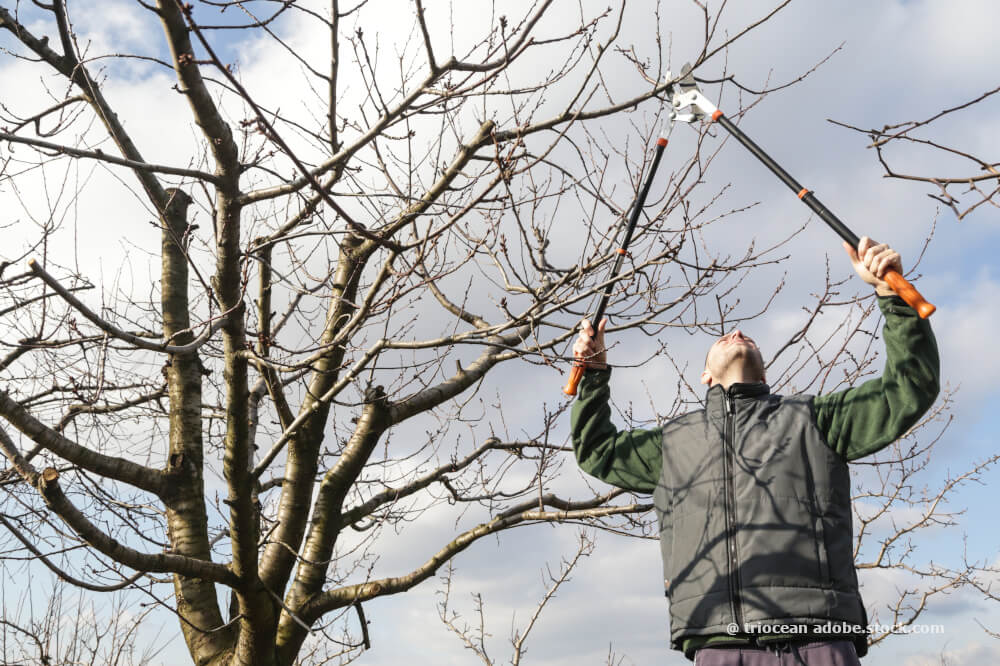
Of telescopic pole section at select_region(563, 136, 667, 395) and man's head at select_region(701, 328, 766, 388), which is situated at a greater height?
telescopic pole section at select_region(563, 136, 667, 395)

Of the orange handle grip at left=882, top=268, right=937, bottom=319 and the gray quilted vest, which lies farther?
the gray quilted vest

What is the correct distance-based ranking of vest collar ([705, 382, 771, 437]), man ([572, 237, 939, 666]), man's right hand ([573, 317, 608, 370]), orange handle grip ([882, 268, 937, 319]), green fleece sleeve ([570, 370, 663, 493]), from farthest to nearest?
1. man's right hand ([573, 317, 608, 370])
2. green fleece sleeve ([570, 370, 663, 493])
3. vest collar ([705, 382, 771, 437])
4. man ([572, 237, 939, 666])
5. orange handle grip ([882, 268, 937, 319])

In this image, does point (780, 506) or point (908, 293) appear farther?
point (780, 506)

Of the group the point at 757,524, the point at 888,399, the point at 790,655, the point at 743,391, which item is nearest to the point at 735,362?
the point at 743,391

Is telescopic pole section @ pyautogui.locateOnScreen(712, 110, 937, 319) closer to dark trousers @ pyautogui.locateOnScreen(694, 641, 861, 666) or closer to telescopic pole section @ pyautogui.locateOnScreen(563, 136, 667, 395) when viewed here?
telescopic pole section @ pyautogui.locateOnScreen(563, 136, 667, 395)

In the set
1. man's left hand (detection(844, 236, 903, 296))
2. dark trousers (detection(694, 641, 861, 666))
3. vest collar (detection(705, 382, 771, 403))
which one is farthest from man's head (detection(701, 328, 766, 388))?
dark trousers (detection(694, 641, 861, 666))

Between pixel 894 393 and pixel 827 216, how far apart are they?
2.28ft

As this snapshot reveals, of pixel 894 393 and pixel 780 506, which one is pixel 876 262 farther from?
pixel 780 506

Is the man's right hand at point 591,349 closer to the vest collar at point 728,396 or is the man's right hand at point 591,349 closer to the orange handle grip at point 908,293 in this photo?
the vest collar at point 728,396

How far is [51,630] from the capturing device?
Result: 743cm

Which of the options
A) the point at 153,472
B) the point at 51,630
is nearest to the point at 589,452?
the point at 153,472

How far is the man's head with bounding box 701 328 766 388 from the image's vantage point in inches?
127

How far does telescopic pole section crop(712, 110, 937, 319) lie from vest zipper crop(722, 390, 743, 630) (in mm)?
771

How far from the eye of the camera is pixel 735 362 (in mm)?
3232
